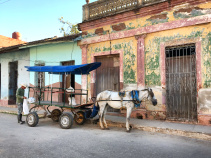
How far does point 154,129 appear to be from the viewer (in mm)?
6004

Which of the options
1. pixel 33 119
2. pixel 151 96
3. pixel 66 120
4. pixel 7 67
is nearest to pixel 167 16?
pixel 151 96

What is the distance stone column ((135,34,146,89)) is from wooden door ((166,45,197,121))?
94cm

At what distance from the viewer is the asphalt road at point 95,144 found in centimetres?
388

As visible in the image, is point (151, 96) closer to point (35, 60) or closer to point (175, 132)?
point (175, 132)

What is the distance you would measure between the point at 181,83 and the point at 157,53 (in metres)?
1.48

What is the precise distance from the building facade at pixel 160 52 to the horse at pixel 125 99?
1.49 m

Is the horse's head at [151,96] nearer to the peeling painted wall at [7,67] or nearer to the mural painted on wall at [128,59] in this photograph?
the mural painted on wall at [128,59]

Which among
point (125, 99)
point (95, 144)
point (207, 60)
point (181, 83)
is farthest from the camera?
point (181, 83)

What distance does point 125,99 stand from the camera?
20.2 ft

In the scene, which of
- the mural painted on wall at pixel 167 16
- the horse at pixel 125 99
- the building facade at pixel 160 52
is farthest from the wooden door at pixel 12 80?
the horse at pixel 125 99

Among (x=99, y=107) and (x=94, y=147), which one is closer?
(x=94, y=147)

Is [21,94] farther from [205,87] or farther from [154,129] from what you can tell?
[205,87]

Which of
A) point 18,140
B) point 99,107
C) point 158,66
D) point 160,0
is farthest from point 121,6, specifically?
point 18,140

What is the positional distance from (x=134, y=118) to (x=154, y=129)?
5.41ft
